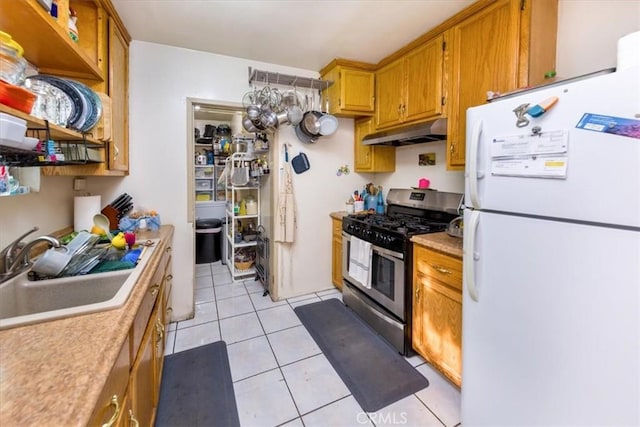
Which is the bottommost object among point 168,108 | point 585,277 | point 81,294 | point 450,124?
point 81,294

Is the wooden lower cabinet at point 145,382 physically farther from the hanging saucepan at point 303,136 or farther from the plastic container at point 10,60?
the hanging saucepan at point 303,136

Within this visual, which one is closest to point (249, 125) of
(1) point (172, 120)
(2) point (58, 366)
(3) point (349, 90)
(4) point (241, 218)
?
(1) point (172, 120)

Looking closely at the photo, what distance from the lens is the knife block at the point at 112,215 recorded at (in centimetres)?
212

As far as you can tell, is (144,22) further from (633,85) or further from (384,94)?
(633,85)

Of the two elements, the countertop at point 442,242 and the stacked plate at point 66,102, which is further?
the countertop at point 442,242

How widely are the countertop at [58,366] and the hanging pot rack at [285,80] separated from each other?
7.67 feet

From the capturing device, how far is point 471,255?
129 cm

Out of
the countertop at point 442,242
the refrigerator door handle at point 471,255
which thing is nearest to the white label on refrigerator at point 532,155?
the refrigerator door handle at point 471,255

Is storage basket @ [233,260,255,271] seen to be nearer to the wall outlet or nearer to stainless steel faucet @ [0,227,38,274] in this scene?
the wall outlet

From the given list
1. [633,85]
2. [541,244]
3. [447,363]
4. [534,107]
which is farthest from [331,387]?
[633,85]

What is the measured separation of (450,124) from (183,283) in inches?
106

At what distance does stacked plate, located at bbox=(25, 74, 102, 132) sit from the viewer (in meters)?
1.13

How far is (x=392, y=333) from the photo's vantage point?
2135mm

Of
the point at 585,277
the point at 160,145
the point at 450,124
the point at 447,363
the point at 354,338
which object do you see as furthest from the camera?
the point at 160,145
